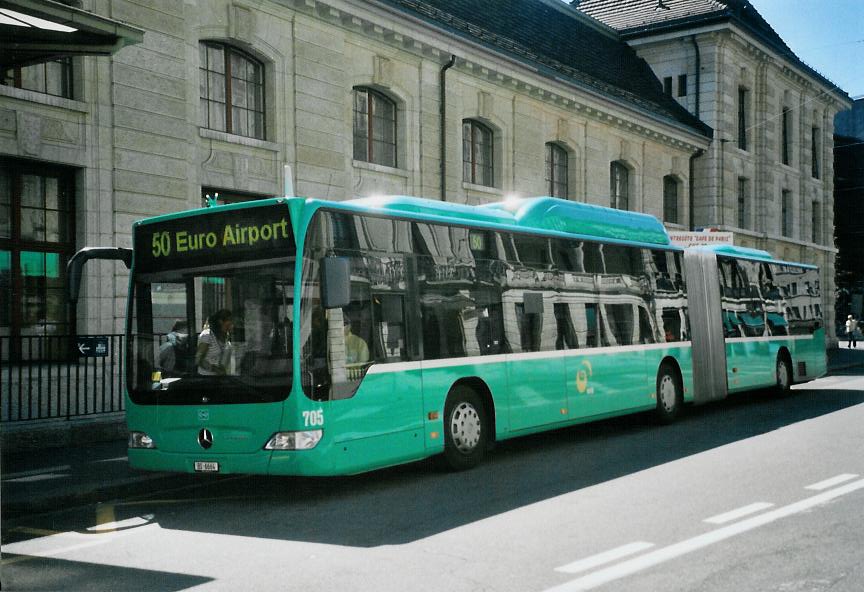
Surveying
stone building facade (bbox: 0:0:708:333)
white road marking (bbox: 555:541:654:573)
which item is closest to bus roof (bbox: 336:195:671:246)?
white road marking (bbox: 555:541:654:573)

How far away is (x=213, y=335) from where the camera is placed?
9.02m

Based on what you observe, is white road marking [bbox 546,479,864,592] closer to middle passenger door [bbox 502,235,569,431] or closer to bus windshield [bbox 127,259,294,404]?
bus windshield [bbox 127,259,294,404]

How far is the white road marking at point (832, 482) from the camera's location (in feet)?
29.1

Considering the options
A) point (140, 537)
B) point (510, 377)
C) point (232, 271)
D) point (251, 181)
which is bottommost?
point (140, 537)

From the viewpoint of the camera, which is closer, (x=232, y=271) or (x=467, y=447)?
(x=232, y=271)

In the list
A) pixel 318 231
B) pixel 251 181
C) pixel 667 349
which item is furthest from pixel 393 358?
pixel 251 181

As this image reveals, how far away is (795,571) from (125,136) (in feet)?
40.1

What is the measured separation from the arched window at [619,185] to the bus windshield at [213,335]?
71.9ft

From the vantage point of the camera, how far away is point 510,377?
11.4 m

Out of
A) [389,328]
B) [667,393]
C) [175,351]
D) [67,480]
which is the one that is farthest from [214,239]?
[667,393]

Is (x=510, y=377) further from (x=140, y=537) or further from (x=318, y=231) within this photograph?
(x=140, y=537)

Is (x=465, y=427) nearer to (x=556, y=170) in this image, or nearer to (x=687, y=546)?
(x=687, y=546)

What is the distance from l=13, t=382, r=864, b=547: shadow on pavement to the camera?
25.7 feet

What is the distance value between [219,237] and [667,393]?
334 inches
